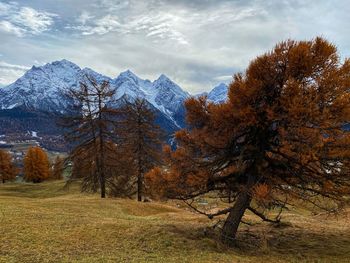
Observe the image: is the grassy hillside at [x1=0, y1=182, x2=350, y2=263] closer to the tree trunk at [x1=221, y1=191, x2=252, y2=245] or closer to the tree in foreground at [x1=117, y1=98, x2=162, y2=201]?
the tree trunk at [x1=221, y1=191, x2=252, y2=245]

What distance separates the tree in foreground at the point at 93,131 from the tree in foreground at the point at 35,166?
5011cm

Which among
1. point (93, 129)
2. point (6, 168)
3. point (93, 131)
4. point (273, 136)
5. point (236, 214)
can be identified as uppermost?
point (93, 129)

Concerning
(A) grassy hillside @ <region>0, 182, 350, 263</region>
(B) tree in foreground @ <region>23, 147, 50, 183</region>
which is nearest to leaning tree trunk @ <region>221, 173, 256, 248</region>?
(A) grassy hillside @ <region>0, 182, 350, 263</region>

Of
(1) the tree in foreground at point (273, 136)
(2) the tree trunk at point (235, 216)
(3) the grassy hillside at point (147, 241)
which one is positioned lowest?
(3) the grassy hillside at point (147, 241)

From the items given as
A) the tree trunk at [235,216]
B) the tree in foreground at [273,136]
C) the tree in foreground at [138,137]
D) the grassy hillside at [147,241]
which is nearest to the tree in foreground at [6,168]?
the tree in foreground at [138,137]

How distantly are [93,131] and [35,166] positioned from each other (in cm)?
5455

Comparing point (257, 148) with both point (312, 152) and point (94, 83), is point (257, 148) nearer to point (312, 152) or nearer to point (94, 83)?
point (312, 152)

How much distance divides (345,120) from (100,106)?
29714mm

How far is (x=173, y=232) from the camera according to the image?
20.9 meters

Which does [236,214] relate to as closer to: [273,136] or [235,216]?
[235,216]

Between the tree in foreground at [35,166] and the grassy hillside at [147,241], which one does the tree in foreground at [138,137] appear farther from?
the tree in foreground at [35,166]

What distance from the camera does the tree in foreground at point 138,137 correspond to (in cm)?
4634

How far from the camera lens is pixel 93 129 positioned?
42656 mm

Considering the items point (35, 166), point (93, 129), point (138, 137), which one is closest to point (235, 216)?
point (93, 129)
